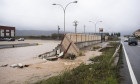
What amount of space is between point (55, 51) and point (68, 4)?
811cm

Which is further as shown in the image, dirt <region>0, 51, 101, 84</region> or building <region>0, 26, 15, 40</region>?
building <region>0, 26, 15, 40</region>

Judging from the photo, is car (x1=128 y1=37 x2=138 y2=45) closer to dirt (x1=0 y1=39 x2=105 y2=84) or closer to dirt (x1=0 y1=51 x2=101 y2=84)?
dirt (x1=0 y1=39 x2=105 y2=84)

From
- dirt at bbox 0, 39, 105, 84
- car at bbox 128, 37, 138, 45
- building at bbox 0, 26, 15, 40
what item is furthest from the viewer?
building at bbox 0, 26, 15, 40

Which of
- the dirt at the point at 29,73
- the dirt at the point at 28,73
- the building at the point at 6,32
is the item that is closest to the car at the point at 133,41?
the dirt at the point at 29,73

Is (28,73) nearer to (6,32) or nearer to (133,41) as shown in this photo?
(133,41)

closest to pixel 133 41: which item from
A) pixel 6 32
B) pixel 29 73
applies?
pixel 29 73

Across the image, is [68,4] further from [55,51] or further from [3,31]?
[3,31]

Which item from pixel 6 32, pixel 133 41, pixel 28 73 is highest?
pixel 6 32

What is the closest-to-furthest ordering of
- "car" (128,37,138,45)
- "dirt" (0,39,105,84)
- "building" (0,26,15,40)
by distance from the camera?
1. "dirt" (0,39,105,84)
2. "car" (128,37,138,45)
3. "building" (0,26,15,40)

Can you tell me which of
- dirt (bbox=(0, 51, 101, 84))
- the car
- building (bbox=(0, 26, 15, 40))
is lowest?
dirt (bbox=(0, 51, 101, 84))

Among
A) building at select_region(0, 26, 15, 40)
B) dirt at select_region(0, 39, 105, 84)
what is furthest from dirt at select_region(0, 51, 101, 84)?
building at select_region(0, 26, 15, 40)

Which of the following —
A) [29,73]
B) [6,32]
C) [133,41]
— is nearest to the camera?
[29,73]

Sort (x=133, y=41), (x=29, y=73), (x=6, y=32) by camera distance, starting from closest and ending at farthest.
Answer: (x=29, y=73), (x=133, y=41), (x=6, y=32)

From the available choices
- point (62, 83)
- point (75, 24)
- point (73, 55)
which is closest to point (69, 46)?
point (73, 55)
